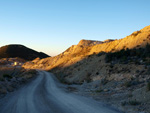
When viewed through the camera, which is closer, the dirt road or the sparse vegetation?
the dirt road

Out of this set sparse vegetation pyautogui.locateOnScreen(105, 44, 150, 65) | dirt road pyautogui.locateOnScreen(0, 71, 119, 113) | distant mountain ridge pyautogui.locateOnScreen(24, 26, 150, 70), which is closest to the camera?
dirt road pyautogui.locateOnScreen(0, 71, 119, 113)

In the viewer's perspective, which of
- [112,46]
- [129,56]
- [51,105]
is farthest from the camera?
[112,46]

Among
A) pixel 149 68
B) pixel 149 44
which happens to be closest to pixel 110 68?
pixel 149 68

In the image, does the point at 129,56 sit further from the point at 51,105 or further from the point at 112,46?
the point at 112,46

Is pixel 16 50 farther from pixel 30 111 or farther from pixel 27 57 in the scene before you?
pixel 30 111

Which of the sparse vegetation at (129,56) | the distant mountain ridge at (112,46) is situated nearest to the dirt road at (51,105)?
the sparse vegetation at (129,56)

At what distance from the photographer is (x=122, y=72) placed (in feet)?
59.1

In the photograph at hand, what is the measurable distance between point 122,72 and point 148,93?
362 inches

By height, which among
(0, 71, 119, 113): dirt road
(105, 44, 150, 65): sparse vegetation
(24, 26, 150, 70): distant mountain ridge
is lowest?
(0, 71, 119, 113): dirt road

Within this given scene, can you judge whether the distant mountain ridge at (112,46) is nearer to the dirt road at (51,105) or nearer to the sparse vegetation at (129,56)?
the sparse vegetation at (129,56)

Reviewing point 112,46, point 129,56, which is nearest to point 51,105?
point 129,56

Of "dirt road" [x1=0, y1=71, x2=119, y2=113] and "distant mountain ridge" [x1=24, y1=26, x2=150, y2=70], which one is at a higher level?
"distant mountain ridge" [x1=24, y1=26, x2=150, y2=70]

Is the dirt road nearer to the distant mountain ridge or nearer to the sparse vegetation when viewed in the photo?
the sparse vegetation

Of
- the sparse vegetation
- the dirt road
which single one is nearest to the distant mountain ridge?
the sparse vegetation
